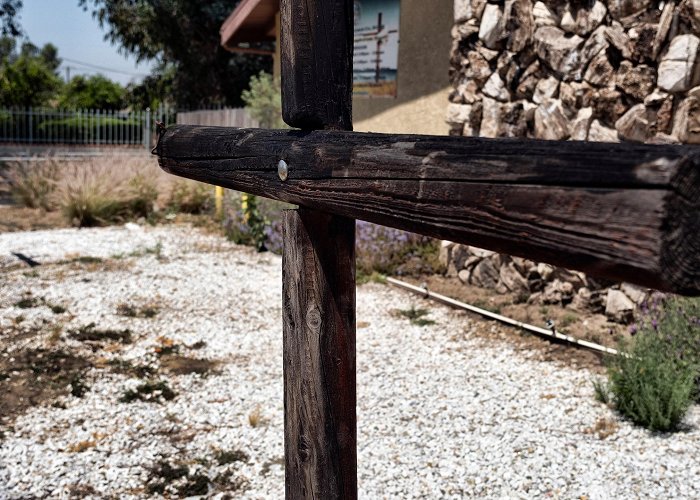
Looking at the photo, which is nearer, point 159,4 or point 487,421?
point 487,421

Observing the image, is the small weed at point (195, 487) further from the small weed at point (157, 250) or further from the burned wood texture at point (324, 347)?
the small weed at point (157, 250)

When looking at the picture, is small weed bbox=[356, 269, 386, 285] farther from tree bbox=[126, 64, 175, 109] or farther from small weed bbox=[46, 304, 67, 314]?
tree bbox=[126, 64, 175, 109]

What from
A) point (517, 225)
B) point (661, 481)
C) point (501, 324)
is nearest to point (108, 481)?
point (661, 481)

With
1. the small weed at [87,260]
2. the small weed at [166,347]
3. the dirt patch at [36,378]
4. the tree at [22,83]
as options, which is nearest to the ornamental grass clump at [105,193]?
the small weed at [87,260]

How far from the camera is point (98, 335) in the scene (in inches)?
240

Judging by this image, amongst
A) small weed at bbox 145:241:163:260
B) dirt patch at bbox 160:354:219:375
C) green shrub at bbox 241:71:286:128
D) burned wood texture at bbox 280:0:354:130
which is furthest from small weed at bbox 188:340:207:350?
green shrub at bbox 241:71:286:128

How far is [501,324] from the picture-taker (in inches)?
249

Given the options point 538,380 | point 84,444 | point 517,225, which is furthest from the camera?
point 538,380

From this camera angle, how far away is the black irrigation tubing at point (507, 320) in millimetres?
5555

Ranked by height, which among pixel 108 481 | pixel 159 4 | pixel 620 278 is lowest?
pixel 108 481

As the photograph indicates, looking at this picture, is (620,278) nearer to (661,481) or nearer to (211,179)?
(211,179)

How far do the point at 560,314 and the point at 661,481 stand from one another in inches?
109

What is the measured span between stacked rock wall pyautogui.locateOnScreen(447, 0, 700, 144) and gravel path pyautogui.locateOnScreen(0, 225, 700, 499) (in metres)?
1.90

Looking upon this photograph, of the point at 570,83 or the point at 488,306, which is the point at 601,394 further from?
the point at 570,83
